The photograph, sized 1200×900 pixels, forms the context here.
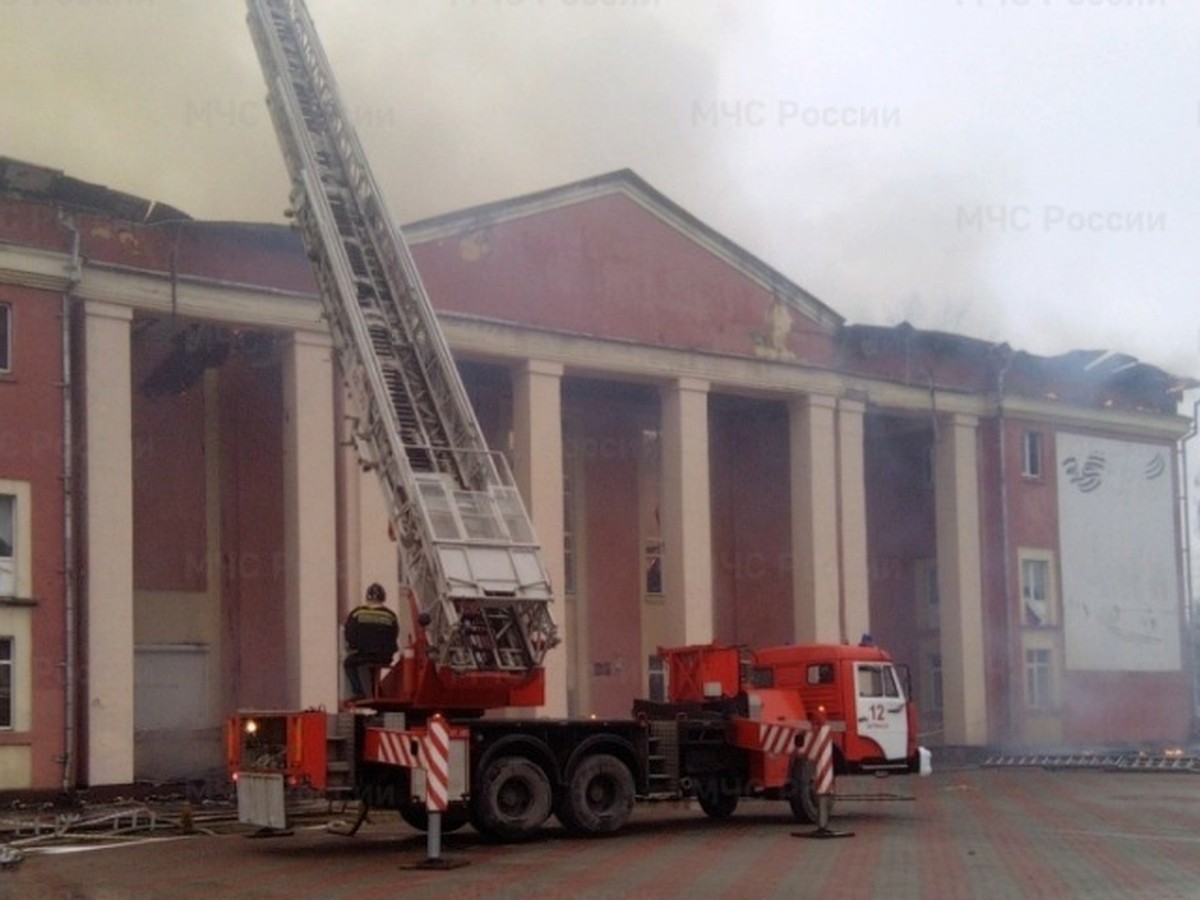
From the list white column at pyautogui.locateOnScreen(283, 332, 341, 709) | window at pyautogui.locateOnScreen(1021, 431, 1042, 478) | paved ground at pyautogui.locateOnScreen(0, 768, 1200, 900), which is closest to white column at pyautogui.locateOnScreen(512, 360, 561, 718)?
white column at pyautogui.locateOnScreen(283, 332, 341, 709)

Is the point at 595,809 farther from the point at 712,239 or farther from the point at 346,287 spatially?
the point at 712,239

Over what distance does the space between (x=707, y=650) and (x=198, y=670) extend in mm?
11696

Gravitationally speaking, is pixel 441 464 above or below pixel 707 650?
above

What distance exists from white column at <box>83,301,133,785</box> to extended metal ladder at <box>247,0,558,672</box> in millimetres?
5356

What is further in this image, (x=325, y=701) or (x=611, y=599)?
(x=611, y=599)

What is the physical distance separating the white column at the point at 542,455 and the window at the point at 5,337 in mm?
9119

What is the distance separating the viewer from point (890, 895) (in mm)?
12984

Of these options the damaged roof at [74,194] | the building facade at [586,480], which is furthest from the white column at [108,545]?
the damaged roof at [74,194]

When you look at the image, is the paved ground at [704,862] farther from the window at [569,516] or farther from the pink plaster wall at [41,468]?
the window at [569,516]

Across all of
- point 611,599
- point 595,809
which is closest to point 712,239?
point 611,599

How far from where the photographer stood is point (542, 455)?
29.8 meters

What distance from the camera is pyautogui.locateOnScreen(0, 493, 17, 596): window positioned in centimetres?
2373

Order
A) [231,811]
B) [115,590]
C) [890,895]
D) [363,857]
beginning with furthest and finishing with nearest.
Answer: [115,590] < [231,811] < [363,857] < [890,895]

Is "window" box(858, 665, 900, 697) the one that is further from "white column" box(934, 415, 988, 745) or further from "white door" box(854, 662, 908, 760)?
"white column" box(934, 415, 988, 745)
